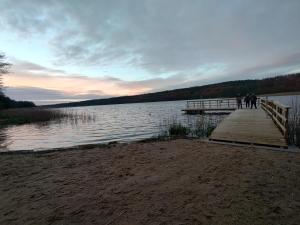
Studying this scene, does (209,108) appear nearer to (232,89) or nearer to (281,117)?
(281,117)

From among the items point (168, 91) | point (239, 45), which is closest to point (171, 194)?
point (239, 45)

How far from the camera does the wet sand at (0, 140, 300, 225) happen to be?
10.8 feet

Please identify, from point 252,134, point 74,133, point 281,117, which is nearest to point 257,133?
point 252,134

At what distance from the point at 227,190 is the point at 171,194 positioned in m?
1.06

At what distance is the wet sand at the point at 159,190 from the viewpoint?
329 cm

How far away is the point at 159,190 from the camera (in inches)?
167

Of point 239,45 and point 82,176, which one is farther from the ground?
point 239,45

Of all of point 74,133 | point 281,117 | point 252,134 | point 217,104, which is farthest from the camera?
point 217,104

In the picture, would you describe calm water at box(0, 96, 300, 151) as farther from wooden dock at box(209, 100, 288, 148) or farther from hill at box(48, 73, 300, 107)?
hill at box(48, 73, 300, 107)

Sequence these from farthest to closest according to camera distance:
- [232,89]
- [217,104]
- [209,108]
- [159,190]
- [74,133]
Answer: [232,89] → [217,104] → [209,108] → [74,133] → [159,190]

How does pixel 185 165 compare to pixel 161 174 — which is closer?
pixel 161 174

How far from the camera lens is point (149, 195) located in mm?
4047

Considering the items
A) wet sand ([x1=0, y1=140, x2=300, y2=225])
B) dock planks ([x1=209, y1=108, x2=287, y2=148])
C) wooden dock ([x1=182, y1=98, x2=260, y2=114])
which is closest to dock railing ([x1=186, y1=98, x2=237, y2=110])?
wooden dock ([x1=182, y1=98, x2=260, y2=114])

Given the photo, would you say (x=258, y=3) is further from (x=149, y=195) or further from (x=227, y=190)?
(x=149, y=195)
